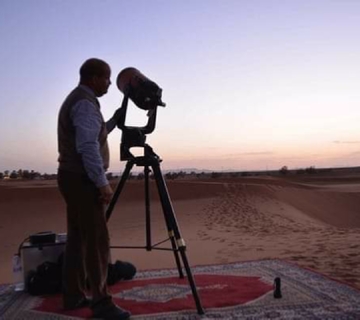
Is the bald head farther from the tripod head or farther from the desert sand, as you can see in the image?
the desert sand

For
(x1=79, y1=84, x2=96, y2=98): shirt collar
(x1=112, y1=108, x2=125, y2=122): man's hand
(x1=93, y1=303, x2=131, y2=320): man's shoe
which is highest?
(x1=79, y1=84, x2=96, y2=98): shirt collar

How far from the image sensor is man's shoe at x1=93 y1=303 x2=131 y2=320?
3045mm

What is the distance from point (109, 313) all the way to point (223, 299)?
3.36 ft

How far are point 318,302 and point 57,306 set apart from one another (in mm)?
2179

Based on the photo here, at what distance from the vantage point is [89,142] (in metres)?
2.93

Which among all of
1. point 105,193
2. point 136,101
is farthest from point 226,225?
point 105,193

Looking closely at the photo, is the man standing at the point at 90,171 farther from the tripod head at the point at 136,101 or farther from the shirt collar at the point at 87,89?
the tripod head at the point at 136,101

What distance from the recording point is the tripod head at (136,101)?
369 centimetres

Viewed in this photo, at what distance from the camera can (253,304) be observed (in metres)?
3.44

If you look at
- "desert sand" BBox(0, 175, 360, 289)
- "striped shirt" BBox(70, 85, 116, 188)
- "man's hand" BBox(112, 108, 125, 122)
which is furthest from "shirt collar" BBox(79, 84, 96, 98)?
"desert sand" BBox(0, 175, 360, 289)

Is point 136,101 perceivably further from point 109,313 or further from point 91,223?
point 109,313

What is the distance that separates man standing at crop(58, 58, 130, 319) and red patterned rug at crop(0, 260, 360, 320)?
0.39 m

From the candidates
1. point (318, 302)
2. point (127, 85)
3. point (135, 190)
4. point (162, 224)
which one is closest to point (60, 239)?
point (127, 85)

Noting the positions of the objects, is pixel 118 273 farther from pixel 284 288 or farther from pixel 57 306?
pixel 284 288
